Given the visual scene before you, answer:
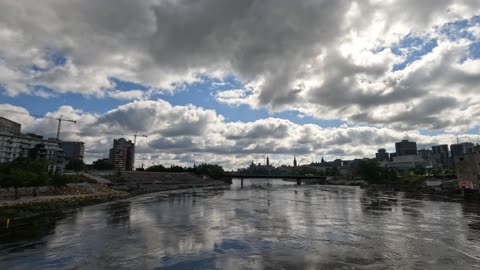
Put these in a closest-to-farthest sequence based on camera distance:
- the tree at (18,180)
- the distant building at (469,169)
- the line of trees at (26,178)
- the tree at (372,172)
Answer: the line of trees at (26,178), the tree at (18,180), the distant building at (469,169), the tree at (372,172)

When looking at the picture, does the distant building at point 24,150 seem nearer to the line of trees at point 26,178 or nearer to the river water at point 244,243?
the line of trees at point 26,178

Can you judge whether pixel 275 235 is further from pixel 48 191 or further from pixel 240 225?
pixel 48 191

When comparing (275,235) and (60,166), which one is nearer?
(275,235)

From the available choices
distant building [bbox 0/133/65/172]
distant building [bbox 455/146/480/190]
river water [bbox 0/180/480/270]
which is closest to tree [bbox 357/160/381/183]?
distant building [bbox 455/146/480/190]

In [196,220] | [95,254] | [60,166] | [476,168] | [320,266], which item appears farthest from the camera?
[60,166]

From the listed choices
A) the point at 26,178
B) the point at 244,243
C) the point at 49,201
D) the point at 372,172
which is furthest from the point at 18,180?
the point at 372,172

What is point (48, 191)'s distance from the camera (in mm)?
81875

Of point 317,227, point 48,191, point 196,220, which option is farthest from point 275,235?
point 48,191

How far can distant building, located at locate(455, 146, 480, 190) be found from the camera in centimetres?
8844

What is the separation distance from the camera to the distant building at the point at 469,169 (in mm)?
88438

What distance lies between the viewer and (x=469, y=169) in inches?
3602

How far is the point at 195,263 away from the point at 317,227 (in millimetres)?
21879

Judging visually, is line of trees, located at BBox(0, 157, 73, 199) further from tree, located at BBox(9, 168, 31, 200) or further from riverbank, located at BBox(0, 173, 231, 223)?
riverbank, located at BBox(0, 173, 231, 223)

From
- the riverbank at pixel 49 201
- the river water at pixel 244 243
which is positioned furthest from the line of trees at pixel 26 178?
the river water at pixel 244 243
